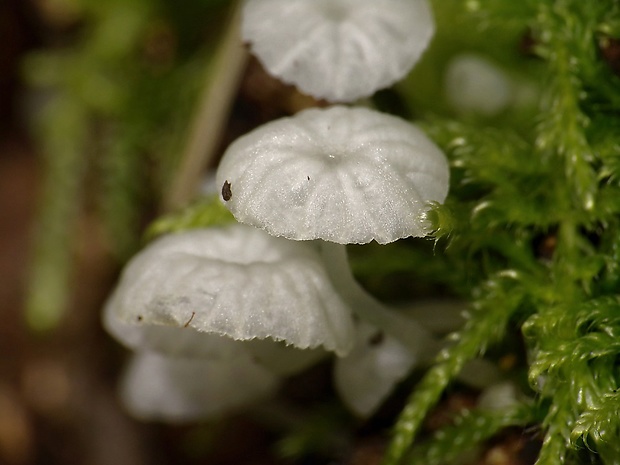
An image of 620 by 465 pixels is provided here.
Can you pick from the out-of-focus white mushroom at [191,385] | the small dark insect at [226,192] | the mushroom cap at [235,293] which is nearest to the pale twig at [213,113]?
the out-of-focus white mushroom at [191,385]

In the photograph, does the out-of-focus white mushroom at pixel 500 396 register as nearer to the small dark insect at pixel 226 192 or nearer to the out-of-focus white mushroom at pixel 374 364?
the out-of-focus white mushroom at pixel 374 364

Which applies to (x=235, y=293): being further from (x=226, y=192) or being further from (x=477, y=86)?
(x=477, y=86)

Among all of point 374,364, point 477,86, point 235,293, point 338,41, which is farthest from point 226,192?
point 477,86

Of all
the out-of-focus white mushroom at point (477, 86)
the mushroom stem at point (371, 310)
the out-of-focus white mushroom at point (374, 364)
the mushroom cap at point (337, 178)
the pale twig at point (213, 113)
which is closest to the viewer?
the mushroom cap at point (337, 178)

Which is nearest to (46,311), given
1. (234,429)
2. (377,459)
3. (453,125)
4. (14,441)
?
(14,441)

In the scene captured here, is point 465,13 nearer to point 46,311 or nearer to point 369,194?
point 369,194

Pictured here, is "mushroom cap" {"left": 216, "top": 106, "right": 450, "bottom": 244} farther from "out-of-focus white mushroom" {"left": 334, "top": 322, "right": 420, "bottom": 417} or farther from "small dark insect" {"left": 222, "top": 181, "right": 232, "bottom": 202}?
"out-of-focus white mushroom" {"left": 334, "top": 322, "right": 420, "bottom": 417}
